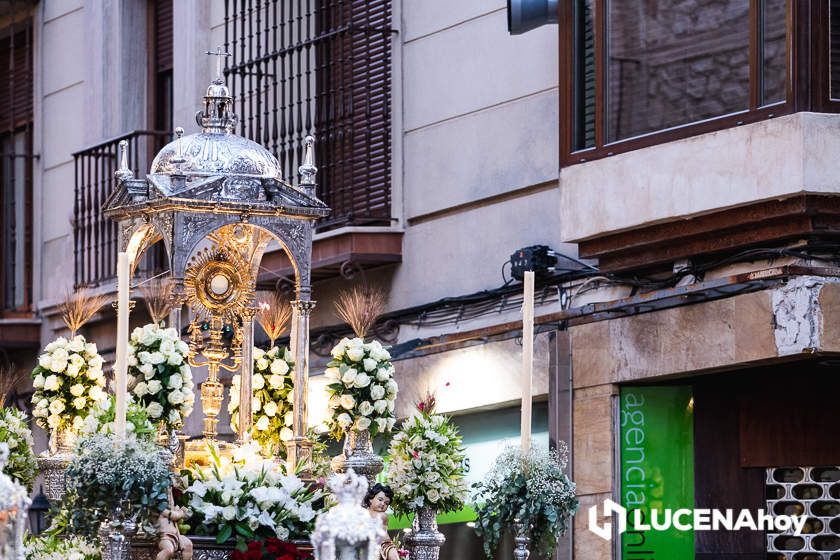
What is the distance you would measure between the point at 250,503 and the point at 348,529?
274cm

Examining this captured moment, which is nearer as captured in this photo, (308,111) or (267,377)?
(267,377)

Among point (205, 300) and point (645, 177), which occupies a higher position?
point (645, 177)

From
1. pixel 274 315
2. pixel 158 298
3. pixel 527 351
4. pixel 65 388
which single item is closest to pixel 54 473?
pixel 65 388

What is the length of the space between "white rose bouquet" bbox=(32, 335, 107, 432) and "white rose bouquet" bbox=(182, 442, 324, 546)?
Result: 955 mm

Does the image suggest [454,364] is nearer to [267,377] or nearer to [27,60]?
[267,377]

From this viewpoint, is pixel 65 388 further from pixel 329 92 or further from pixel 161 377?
pixel 329 92

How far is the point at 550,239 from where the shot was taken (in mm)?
14477

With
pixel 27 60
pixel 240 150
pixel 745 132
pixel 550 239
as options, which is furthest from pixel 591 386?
pixel 27 60

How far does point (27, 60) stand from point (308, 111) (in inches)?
215

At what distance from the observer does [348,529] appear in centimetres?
777

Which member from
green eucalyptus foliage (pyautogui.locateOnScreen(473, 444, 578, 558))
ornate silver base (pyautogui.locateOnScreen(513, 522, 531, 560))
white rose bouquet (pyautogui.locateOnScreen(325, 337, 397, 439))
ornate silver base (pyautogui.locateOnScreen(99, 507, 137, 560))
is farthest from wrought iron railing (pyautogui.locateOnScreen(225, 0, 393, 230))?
ornate silver base (pyautogui.locateOnScreen(99, 507, 137, 560))

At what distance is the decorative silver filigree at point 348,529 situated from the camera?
773 cm

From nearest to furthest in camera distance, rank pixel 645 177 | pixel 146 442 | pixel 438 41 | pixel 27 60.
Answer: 1. pixel 146 442
2. pixel 645 177
3. pixel 438 41
4. pixel 27 60

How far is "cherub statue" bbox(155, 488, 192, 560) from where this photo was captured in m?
9.70
